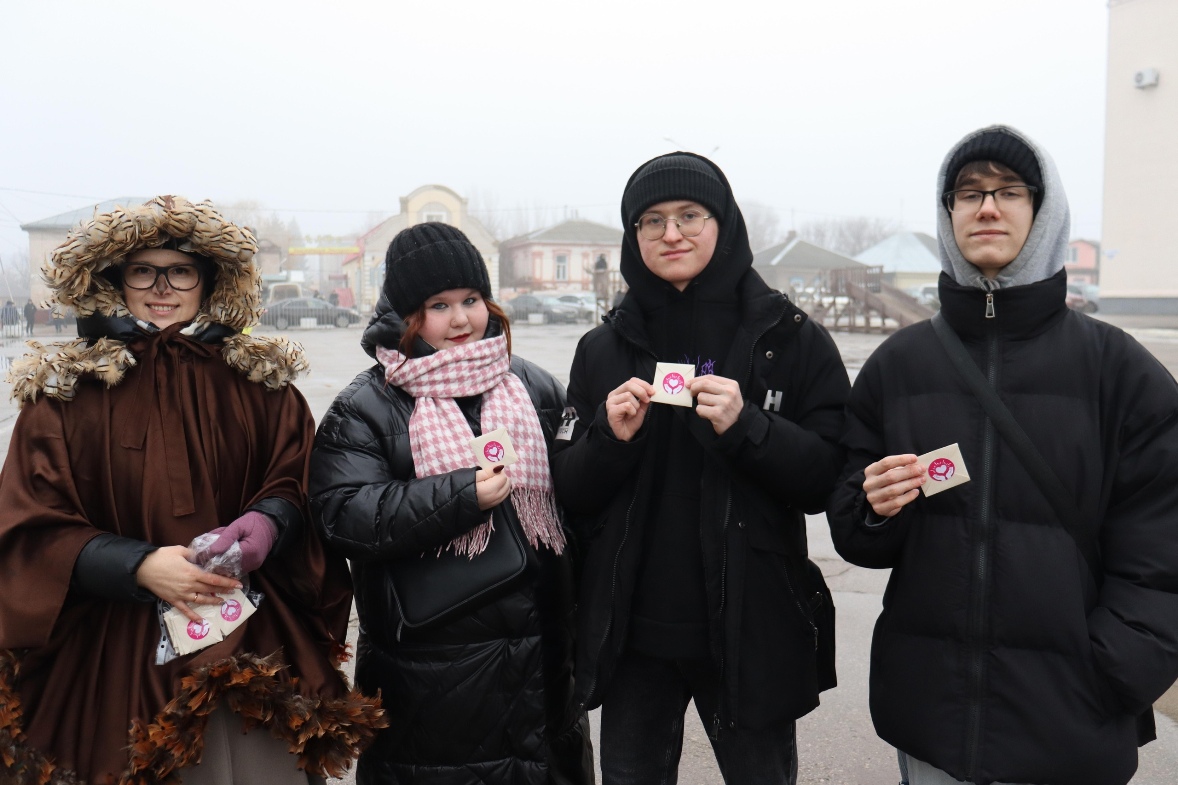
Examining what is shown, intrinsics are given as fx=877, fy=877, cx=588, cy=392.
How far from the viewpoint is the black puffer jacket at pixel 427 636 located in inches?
94.5

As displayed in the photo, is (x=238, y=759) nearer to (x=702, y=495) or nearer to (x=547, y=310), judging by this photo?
(x=702, y=495)

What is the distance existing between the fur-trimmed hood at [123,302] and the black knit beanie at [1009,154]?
1.98 meters

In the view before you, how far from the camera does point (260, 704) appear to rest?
2.33 meters

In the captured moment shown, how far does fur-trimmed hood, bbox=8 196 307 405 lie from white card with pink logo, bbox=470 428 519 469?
64 centimetres

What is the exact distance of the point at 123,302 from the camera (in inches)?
97.0

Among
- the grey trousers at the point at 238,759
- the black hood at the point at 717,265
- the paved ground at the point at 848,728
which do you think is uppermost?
the black hood at the point at 717,265

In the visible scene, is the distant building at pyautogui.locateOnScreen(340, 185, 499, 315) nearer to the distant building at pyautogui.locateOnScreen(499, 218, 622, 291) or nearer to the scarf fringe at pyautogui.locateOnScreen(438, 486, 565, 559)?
Answer: the distant building at pyautogui.locateOnScreen(499, 218, 622, 291)

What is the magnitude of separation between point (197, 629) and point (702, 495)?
1.38 metres

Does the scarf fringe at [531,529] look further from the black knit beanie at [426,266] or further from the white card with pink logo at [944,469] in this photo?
the white card with pink logo at [944,469]

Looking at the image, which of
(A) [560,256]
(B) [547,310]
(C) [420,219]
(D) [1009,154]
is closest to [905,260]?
(A) [560,256]

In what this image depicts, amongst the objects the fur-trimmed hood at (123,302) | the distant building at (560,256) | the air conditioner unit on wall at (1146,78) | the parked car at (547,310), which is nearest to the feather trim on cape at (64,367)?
the fur-trimmed hood at (123,302)

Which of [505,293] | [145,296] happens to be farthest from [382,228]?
[145,296]

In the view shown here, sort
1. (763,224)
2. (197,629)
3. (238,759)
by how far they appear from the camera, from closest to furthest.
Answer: (197,629), (238,759), (763,224)

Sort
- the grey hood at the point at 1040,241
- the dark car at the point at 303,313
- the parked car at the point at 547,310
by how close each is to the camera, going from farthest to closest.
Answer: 1. the parked car at the point at 547,310
2. the dark car at the point at 303,313
3. the grey hood at the point at 1040,241
